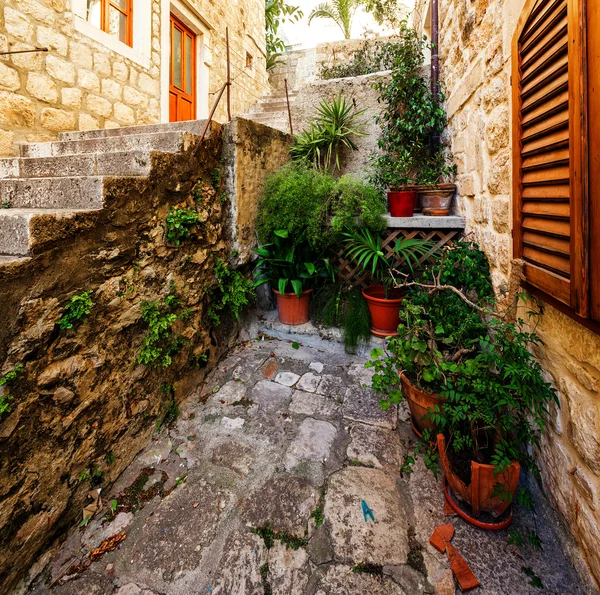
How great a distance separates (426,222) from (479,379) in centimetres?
179

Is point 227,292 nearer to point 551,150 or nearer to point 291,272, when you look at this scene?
point 291,272

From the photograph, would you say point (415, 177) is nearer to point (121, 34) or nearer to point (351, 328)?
point (351, 328)

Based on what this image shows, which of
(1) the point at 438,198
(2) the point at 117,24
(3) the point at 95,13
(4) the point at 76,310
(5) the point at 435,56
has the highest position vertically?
(2) the point at 117,24

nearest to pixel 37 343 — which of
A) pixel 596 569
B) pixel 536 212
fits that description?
pixel 536 212

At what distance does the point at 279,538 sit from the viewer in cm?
138

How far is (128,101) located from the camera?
3.79 metres

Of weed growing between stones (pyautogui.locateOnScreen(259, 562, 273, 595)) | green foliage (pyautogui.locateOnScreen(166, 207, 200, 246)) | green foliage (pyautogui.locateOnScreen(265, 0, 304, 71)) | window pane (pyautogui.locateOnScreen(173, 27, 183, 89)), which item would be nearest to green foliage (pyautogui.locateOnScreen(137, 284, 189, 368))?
green foliage (pyautogui.locateOnScreen(166, 207, 200, 246))

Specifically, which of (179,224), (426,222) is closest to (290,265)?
(179,224)

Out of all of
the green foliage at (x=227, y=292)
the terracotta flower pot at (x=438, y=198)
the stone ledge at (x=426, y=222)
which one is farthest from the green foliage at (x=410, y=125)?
the green foliage at (x=227, y=292)

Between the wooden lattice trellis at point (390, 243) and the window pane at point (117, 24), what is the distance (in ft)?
11.9

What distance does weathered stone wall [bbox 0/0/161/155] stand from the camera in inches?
104

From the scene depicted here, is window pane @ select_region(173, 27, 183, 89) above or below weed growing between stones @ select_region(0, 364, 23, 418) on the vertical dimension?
above

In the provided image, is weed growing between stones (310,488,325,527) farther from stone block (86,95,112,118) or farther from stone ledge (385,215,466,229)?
stone block (86,95,112,118)

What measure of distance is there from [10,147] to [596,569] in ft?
14.5
